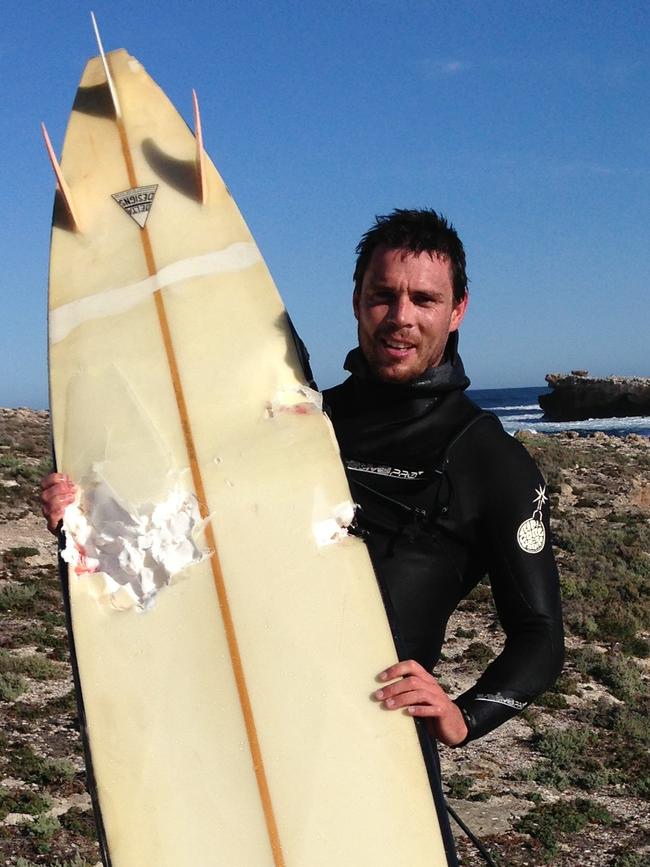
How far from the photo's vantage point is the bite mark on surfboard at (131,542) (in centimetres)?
280

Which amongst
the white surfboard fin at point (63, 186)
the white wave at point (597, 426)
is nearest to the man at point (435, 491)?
the white surfboard fin at point (63, 186)

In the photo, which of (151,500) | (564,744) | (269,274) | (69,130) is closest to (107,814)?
(151,500)

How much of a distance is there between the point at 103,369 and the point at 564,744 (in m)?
7.94

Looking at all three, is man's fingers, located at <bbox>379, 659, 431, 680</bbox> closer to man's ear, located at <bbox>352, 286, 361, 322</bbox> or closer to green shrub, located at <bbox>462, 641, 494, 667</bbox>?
man's ear, located at <bbox>352, 286, 361, 322</bbox>

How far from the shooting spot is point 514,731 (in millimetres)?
9750

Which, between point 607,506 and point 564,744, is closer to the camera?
point 564,744

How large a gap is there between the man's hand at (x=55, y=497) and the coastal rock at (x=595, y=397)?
69456mm

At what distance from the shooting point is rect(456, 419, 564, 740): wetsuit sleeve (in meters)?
2.35

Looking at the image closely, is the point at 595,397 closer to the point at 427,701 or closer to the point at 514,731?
the point at 514,731

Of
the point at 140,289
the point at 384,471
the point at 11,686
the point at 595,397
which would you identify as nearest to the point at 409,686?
the point at 384,471

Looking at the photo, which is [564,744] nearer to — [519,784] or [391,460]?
[519,784]

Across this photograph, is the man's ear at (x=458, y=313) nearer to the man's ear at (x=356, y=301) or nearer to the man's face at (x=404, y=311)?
the man's face at (x=404, y=311)

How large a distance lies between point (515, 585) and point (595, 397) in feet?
233

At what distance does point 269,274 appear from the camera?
3.20m
